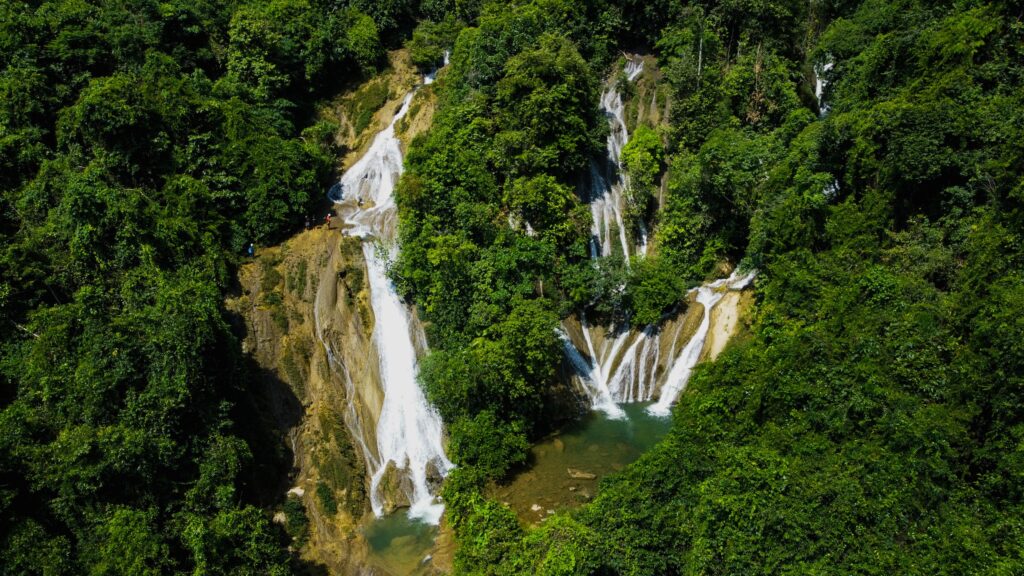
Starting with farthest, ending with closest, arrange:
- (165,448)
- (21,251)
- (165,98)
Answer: (165,98) → (21,251) → (165,448)

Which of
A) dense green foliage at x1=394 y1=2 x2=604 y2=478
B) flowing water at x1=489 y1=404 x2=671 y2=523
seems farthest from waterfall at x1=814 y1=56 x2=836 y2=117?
flowing water at x1=489 y1=404 x2=671 y2=523

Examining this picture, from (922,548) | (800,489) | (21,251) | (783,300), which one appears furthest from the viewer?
(783,300)

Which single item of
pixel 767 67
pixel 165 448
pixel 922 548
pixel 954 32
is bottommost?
pixel 922 548

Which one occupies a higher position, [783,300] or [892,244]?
[892,244]

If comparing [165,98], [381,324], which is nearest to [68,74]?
[165,98]

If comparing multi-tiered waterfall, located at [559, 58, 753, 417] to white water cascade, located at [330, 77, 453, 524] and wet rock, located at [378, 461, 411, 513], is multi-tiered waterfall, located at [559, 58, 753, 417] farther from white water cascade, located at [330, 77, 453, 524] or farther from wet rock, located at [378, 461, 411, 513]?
wet rock, located at [378, 461, 411, 513]

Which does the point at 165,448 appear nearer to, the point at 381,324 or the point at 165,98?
the point at 381,324

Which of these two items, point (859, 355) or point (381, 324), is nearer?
point (859, 355)

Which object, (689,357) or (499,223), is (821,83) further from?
(499,223)
